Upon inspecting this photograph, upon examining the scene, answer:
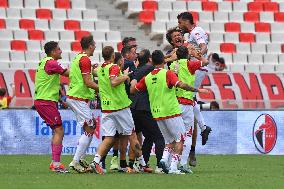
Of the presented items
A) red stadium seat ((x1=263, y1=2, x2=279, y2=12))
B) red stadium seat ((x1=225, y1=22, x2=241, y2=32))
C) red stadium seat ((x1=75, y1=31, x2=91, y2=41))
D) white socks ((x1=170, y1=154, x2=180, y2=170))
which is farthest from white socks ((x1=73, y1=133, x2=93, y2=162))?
red stadium seat ((x1=263, y1=2, x2=279, y2=12))

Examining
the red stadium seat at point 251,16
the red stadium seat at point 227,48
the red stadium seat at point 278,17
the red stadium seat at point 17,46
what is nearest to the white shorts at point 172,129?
the red stadium seat at point 17,46

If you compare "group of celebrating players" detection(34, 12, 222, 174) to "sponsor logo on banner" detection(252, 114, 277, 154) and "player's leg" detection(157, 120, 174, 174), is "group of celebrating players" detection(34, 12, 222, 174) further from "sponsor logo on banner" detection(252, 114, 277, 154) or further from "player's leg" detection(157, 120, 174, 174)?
"sponsor logo on banner" detection(252, 114, 277, 154)

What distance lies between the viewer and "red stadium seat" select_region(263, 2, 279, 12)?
3241cm

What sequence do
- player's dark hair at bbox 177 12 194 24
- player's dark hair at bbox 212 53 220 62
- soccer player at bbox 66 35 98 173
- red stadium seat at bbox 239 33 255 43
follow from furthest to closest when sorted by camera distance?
1. red stadium seat at bbox 239 33 255 43
2. player's dark hair at bbox 212 53 220 62
3. player's dark hair at bbox 177 12 194 24
4. soccer player at bbox 66 35 98 173

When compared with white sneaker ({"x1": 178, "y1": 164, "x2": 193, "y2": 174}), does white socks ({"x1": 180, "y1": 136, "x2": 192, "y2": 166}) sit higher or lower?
higher

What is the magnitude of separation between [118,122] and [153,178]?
4.83 feet

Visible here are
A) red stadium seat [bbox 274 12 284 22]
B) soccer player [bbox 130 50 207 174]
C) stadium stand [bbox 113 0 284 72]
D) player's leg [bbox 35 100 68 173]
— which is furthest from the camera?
red stadium seat [bbox 274 12 284 22]

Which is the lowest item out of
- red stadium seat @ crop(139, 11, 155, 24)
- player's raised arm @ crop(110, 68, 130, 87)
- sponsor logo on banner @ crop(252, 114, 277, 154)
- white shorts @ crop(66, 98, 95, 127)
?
sponsor logo on banner @ crop(252, 114, 277, 154)

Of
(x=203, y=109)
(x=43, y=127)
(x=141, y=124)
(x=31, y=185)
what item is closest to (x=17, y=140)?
(x=43, y=127)

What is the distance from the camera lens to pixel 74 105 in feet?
52.1

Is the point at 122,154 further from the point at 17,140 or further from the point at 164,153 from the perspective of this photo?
the point at 17,140

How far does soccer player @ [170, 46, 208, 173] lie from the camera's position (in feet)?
52.7

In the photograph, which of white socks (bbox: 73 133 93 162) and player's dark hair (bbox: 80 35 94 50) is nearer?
white socks (bbox: 73 133 93 162)

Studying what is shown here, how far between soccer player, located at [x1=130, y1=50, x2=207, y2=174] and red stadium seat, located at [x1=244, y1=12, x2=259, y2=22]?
16.6 metres
